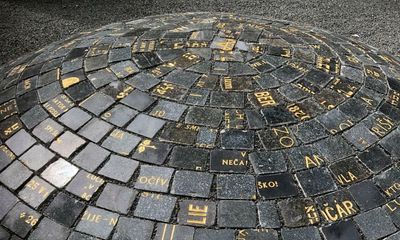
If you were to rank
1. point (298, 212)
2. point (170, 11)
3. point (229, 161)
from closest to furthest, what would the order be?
1. point (298, 212)
2. point (229, 161)
3. point (170, 11)

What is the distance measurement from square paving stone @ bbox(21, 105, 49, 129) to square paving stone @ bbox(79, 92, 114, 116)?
28 centimetres

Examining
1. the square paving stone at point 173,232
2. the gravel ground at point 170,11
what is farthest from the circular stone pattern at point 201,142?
the gravel ground at point 170,11

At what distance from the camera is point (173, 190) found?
264cm

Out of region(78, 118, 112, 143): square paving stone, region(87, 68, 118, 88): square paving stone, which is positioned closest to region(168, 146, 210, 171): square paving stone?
region(78, 118, 112, 143): square paving stone

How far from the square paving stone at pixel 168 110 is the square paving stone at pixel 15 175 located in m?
0.91

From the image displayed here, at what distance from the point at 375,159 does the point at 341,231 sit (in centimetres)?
65

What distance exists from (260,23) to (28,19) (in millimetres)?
4822

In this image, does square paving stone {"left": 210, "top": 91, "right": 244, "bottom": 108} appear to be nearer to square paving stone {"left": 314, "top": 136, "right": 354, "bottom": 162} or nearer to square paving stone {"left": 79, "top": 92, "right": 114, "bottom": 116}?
square paving stone {"left": 314, "top": 136, "right": 354, "bottom": 162}

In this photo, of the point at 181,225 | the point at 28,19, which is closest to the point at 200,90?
the point at 181,225

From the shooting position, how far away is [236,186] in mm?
2656

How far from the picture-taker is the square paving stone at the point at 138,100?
121 inches

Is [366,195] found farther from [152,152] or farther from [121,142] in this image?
[121,142]

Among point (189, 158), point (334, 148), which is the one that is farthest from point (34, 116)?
point (334, 148)

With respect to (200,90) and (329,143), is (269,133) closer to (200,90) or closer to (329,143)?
(329,143)
